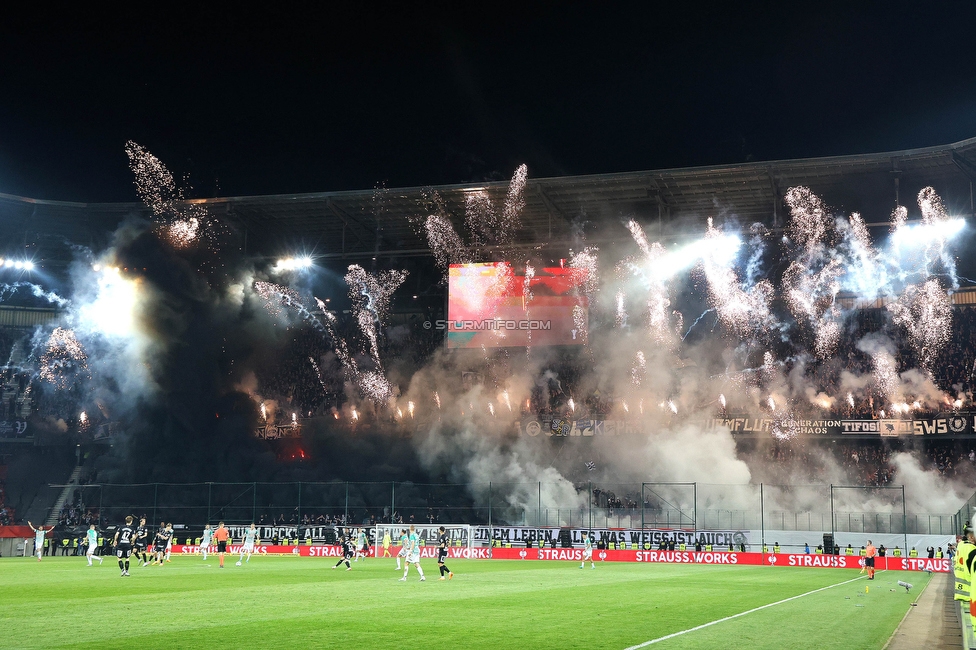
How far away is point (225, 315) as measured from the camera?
232 feet

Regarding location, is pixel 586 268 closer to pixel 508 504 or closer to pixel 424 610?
pixel 508 504

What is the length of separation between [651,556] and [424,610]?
3261 cm

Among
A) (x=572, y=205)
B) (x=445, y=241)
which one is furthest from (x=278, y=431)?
(x=572, y=205)

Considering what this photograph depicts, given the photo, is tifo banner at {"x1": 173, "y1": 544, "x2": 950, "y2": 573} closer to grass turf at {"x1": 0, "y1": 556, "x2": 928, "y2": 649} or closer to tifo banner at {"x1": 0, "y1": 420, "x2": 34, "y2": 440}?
grass turf at {"x1": 0, "y1": 556, "x2": 928, "y2": 649}

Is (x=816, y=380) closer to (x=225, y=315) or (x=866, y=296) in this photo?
(x=866, y=296)

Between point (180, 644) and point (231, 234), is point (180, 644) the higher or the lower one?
the lower one

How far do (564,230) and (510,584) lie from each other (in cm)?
4292

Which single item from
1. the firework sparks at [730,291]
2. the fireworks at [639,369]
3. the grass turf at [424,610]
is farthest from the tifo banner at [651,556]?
the firework sparks at [730,291]

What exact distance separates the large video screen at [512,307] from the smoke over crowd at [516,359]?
0.68m

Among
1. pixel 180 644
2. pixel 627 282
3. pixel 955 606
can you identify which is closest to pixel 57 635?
pixel 180 644

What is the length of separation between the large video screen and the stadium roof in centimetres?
318

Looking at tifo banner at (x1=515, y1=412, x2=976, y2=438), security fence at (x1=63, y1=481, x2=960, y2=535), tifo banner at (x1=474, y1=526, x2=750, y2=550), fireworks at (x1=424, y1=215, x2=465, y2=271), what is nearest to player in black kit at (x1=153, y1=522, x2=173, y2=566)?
security fence at (x1=63, y1=481, x2=960, y2=535)

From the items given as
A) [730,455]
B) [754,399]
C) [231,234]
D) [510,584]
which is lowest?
[510,584]

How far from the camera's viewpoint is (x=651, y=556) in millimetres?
49969
